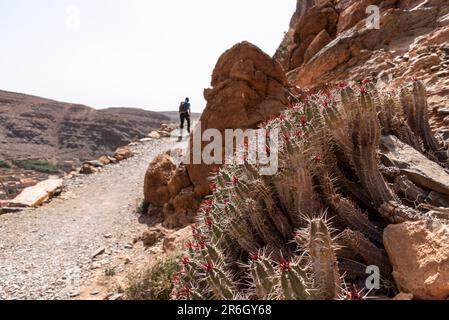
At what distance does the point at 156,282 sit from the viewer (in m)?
6.25

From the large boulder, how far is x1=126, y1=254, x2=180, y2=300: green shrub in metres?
3.37

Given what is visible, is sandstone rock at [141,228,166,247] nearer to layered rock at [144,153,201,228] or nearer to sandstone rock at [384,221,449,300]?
layered rock at [144,153,201,228]

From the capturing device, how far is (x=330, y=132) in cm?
369

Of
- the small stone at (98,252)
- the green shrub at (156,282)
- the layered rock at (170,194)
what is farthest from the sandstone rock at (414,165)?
the small stone at (98,252)

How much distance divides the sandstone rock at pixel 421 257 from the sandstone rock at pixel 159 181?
837 cm

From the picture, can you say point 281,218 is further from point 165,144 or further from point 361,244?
point 165,144

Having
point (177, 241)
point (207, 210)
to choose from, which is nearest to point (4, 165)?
point (177, 241)

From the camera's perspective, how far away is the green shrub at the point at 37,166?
33.9 m

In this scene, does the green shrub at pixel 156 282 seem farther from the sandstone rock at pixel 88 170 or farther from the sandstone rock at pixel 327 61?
the sandstone rock at pixel 88 170

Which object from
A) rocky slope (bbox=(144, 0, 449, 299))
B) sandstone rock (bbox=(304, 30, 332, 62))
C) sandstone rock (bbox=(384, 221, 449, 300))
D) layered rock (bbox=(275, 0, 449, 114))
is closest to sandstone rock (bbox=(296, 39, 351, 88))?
layered rock (bbox=(275, 0, 449, 114))

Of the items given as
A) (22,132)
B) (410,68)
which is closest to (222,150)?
(410,68)

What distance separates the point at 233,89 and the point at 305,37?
839 centimetres

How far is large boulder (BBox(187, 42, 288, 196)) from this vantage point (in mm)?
9305

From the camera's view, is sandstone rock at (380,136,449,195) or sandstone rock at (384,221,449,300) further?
sandstone rock at (380,136,449,195)
